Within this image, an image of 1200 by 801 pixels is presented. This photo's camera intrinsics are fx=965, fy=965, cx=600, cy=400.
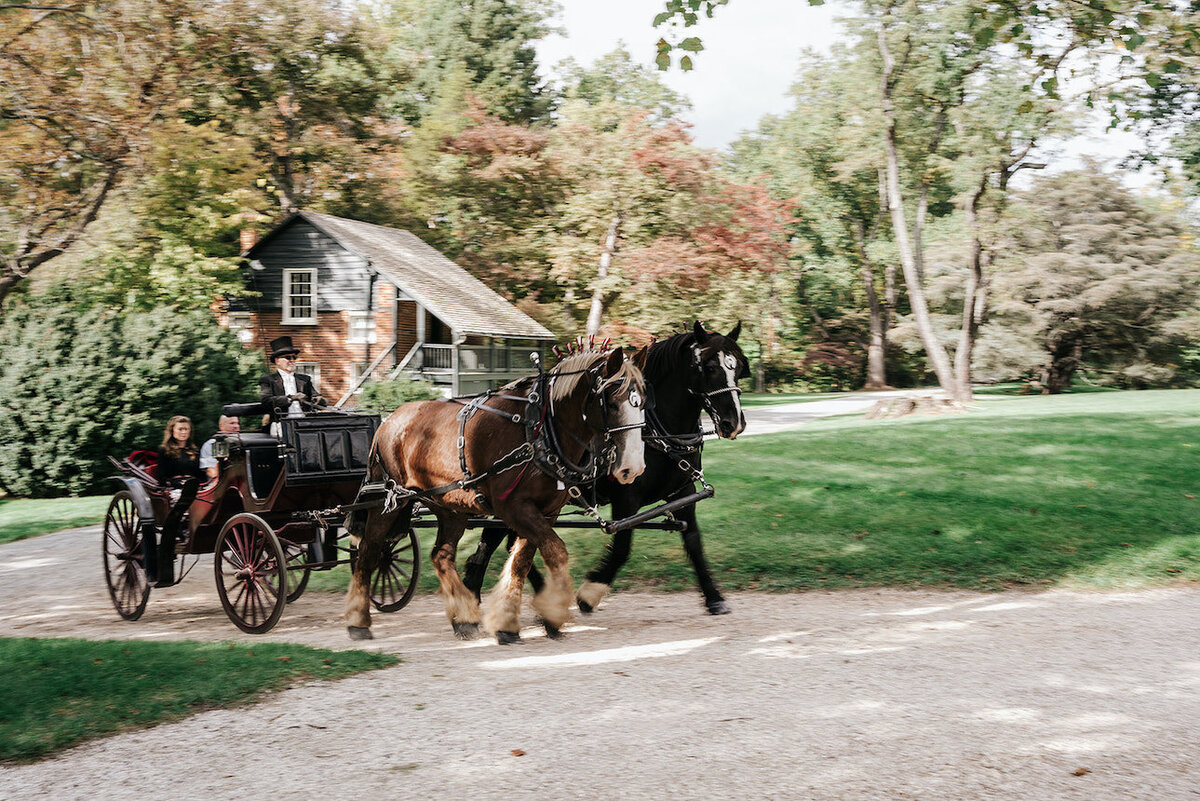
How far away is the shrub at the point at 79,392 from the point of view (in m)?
17.8

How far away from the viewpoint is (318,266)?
1352 inches

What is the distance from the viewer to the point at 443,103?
49656mm

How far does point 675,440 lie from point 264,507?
138 inches

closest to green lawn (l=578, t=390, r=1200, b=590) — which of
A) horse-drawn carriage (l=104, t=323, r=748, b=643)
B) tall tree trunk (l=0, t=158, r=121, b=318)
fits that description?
horse-drawn carriage (l=104, t=323, r=748, b=643)

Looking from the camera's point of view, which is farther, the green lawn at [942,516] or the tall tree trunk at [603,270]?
the tall tree trunk at [603,270]

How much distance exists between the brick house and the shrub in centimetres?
1336

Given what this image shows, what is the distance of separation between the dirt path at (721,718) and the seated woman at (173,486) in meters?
0.61

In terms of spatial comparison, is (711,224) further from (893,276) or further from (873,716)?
(873,716)

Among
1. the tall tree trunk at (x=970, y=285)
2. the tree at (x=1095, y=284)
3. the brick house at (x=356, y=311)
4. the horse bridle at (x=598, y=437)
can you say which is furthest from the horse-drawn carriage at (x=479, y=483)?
the tree at (x=1095, y=284)

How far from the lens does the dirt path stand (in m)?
4.48

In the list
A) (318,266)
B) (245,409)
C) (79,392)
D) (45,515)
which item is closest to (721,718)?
(245,409)

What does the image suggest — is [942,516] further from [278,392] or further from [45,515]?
[45,515]

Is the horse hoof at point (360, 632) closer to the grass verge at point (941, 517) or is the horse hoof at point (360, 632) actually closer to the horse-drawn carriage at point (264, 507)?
the horse-drawn carriage at point (264, 507)

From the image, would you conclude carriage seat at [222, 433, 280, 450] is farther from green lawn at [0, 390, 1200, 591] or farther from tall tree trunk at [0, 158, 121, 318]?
tall tree trunk at [0, 158, 121, 318]
